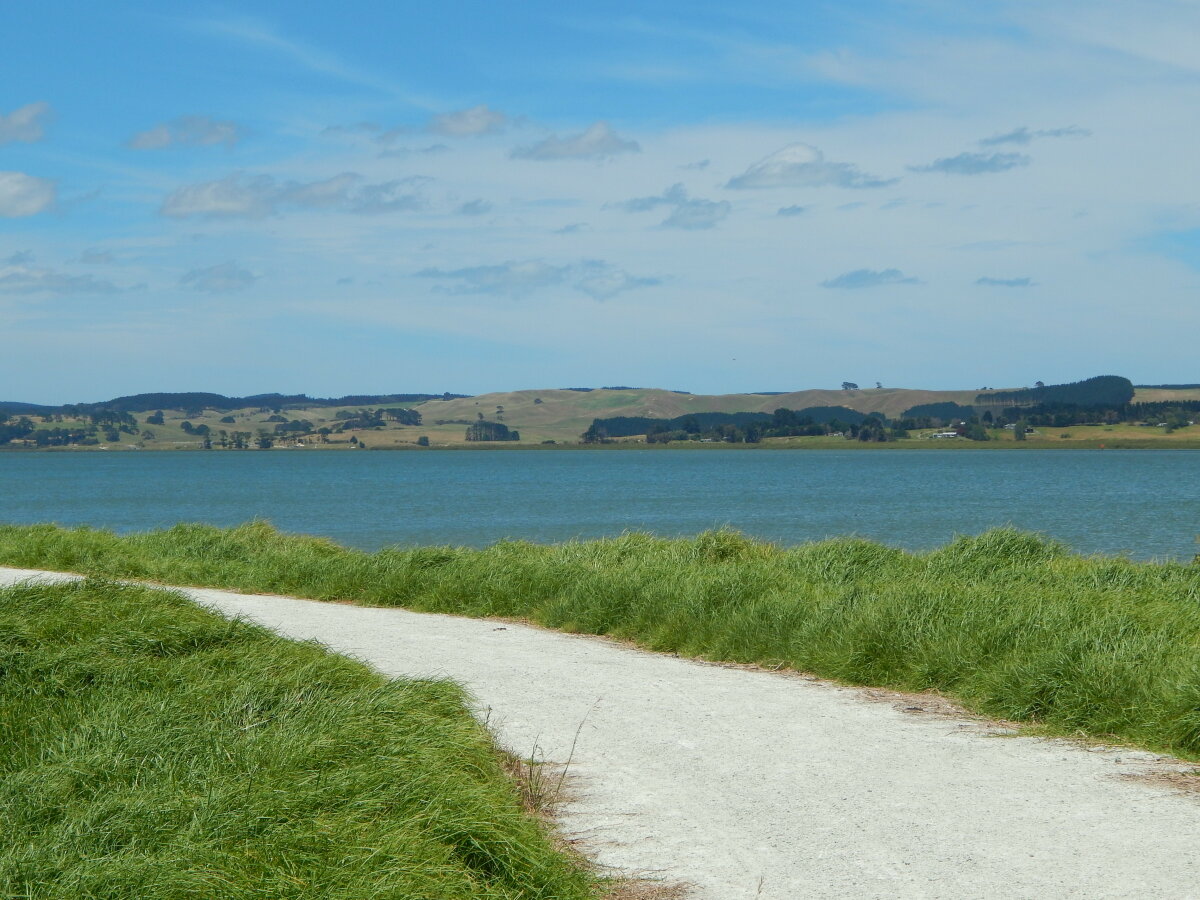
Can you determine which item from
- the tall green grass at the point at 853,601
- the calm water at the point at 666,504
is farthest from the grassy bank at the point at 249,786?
the calm water at the point at 666,504

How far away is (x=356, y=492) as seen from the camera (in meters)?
79.1

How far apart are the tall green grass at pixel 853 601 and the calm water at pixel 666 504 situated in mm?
8042

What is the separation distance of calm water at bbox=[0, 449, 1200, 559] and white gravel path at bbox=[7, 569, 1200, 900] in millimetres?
13989

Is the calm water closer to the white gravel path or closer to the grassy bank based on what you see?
the white gravel path

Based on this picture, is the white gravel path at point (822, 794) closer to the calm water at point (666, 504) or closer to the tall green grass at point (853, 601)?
the tall green grass at point (853, 601)

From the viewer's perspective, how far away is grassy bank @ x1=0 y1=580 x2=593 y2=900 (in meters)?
4.48

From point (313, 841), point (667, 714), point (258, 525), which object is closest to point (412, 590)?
point (667, 714)

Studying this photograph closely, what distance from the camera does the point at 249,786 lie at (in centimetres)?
527

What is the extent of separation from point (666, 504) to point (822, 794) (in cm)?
5422

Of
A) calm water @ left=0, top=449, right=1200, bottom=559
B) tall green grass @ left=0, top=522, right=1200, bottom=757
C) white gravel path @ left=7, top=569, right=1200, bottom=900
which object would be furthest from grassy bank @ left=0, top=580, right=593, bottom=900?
calm water @ left=0, top=449, right=1200, bottom=559

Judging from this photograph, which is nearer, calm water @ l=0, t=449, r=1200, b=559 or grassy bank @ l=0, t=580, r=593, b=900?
grassy bank @ l=0, t=580, r=593, b=900

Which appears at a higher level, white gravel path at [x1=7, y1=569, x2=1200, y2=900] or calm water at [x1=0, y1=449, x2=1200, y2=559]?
white gravel path at [x1=7, y1=569, x2=1200, y2=900]

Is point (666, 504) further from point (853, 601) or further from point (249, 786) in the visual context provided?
point (249, 786)

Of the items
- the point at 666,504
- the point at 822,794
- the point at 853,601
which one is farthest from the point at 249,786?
the point at 666,504
